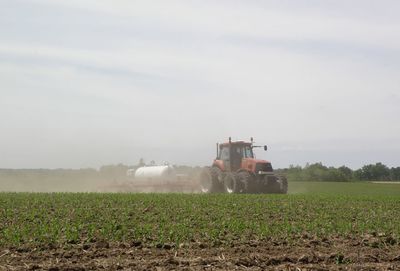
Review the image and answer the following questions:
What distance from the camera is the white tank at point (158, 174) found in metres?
37.2

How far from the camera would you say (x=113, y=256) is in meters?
11.4

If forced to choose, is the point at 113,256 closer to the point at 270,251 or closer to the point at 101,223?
the point at 270,251

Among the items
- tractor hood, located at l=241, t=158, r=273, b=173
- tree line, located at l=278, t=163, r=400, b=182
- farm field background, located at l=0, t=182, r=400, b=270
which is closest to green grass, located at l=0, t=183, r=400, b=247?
farm field background, located at l=0, t=182, r=400, b=270

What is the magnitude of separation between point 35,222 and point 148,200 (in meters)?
7.89

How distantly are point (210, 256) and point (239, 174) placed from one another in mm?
18710

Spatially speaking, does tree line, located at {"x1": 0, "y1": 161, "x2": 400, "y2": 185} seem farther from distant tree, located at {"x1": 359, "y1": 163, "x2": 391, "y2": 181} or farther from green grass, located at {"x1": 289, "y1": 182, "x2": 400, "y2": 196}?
green grass, located at {"x1": 289, "y1": 182, "x2": 400, "y2": 196}

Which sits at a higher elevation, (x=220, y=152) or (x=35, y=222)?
(x=220, y=152)

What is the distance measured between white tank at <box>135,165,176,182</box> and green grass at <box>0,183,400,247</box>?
41.9ft

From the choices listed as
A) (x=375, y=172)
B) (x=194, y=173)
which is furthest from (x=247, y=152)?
(x=375, y=172)

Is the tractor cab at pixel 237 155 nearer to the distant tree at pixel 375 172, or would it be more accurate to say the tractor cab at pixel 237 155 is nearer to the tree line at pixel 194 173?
the tree line at pixel 194 173

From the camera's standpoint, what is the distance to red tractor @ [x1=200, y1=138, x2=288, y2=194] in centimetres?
2997

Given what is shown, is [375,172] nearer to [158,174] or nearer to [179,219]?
[158,174]

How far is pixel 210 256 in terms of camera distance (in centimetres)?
1151

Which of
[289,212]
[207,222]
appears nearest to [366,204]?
[289,212]
